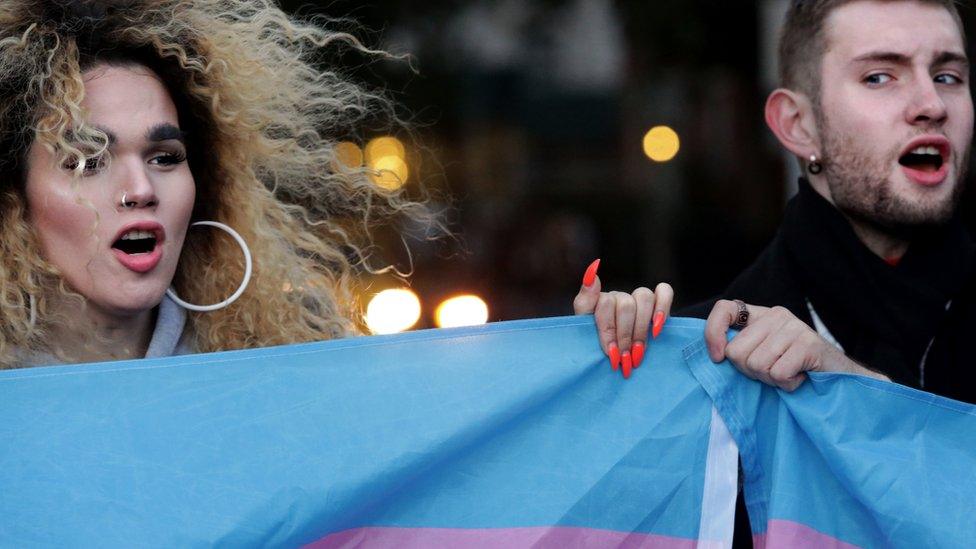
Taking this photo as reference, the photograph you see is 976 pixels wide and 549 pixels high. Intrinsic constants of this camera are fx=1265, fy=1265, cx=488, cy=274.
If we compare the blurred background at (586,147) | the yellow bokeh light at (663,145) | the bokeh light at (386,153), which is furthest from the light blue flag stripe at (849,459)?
the yellow bokeh light at (663,145)

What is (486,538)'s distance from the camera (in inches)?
86.2

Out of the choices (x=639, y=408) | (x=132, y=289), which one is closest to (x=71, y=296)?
(x=132, y=289)

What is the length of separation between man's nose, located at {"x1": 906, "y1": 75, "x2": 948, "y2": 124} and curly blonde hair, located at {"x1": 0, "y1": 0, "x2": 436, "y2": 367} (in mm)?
1111

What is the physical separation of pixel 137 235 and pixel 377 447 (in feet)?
1.98

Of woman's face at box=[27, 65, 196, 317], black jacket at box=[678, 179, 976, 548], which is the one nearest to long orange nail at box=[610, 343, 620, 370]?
black jacket at box=[678, 179, 976, 548]

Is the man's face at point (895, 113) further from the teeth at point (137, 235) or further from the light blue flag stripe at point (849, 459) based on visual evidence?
the teeth at point (137, 235)

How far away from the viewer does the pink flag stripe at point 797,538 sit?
2.21 meters

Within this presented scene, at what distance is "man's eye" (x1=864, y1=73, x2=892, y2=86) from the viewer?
2.79 m

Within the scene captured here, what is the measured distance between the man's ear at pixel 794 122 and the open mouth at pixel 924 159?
189 millimetres

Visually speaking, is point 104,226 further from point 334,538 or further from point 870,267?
point 870,267

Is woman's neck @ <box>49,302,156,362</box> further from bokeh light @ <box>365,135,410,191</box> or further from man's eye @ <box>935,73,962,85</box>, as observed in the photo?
bokeh light @ <box>365,135,410,191</box>

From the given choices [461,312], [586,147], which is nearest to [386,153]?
[461,312]

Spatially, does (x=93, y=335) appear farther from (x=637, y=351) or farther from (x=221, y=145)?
(x=637, y=351)

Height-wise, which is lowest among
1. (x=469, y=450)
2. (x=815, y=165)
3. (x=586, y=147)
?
(x=586, y=147)
